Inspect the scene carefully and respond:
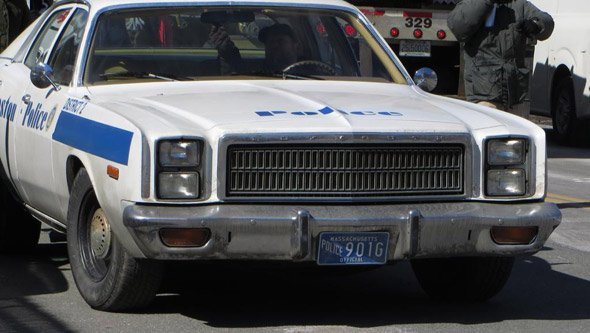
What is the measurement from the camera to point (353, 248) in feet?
21.0

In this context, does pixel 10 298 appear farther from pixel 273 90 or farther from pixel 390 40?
pixel 390 40

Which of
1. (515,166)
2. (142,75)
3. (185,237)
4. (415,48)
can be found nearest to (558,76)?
(415,48)

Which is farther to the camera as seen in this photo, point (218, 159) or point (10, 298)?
point (10, 298)

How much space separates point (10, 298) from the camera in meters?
7.41

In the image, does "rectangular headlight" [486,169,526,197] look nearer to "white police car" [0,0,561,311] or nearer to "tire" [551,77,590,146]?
"white police car" [0,0,561,311]

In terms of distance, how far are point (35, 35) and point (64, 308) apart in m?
2.31

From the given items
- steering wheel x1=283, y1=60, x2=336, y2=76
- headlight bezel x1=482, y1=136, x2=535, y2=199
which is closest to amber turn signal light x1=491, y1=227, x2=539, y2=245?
headlight bezel x1=482, y1=136, x2=535, y2=199

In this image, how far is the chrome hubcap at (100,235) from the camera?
6.86 meters

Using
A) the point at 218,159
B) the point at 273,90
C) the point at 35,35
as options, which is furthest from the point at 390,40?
the point at 218,159

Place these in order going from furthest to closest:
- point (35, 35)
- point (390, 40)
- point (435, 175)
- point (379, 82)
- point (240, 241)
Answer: point (390, 40)
point (35, 35)
point (379, 82)
point (435, 175)
point (240, 241)

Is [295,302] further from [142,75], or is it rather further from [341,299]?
[142,75]

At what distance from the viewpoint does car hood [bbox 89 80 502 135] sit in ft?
21.2

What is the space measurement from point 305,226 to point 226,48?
73.3 inches

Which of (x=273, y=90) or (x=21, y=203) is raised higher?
(x=273, y=90)
